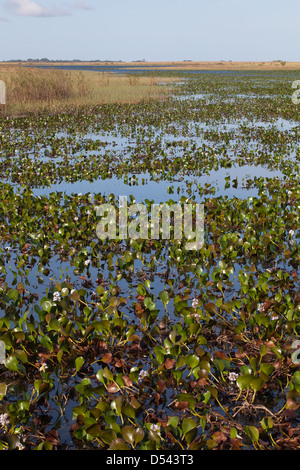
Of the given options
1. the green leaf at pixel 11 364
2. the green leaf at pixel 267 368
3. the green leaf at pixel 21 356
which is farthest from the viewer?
the green leaf at pixel 21 356

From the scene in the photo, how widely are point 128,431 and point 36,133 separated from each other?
13.9m

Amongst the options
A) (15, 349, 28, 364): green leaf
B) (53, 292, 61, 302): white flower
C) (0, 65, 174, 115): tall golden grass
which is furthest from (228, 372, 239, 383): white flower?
(0, 65, 174, 115): tall golden grass

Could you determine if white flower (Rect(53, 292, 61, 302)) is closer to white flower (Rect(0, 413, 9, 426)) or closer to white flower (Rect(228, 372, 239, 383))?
white flower (Rect(0, 413, 9, 426))

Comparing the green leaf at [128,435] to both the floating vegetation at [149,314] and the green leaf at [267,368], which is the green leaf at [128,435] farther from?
the green leaf at [267,368]

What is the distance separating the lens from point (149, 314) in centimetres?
370

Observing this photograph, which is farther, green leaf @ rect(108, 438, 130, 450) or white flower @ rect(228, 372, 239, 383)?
white flower @ rect(228, 372, 239, 383)

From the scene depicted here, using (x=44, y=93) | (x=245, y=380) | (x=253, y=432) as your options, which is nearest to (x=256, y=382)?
(x=245, y=380)

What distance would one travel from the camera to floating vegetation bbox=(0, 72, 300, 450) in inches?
107

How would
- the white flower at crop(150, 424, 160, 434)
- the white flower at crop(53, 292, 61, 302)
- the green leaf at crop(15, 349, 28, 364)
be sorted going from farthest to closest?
the white flower at crop(53, 292, 61, 302)
the green leaf at crop(15, 349, 28, 364)
the white flower at crop(150, 424, 160, 434)

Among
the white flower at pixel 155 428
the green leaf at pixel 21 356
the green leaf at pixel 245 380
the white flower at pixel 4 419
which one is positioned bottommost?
the white flower at pixel 4 419

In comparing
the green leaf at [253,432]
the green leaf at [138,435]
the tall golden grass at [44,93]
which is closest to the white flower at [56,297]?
the green leaf at [138,435]

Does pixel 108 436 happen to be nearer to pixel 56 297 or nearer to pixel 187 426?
pixel 187 426

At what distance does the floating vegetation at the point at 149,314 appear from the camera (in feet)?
8.89

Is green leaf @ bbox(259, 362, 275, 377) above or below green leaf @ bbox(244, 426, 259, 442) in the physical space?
above
